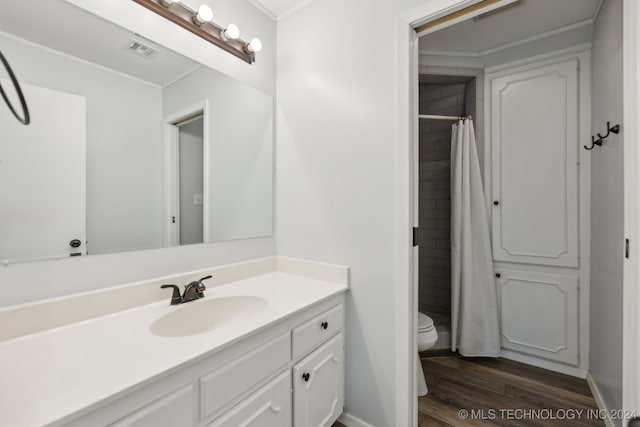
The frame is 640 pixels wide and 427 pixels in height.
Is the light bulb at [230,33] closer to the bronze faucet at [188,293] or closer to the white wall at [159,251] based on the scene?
Result: the white wall at [159,251]

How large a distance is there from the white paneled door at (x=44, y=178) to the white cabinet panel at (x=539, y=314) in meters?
2.61

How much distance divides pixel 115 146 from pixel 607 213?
239 cm

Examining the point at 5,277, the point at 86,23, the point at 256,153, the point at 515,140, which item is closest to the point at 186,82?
the point at 86,23

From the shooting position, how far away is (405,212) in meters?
1.27

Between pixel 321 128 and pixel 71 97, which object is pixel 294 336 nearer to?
pixel 321 128

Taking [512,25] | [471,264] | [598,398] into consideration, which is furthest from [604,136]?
[598,398]

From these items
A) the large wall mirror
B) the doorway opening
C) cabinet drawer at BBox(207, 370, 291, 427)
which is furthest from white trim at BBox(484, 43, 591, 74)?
cabinet drawer at BBox(207, 370, 291, 427)

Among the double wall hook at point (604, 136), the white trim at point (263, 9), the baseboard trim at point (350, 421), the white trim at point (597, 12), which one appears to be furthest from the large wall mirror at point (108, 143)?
the white trim at point (597, 12)

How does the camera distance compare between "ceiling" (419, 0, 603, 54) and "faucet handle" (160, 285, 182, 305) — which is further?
"ceiling" (419, 0, 603, 54)

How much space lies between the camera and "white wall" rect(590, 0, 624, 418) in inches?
51.1

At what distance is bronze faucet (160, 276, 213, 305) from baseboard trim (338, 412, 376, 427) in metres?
0.98

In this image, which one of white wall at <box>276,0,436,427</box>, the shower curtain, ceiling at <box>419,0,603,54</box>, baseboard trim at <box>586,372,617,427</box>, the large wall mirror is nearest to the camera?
the large wall mirror

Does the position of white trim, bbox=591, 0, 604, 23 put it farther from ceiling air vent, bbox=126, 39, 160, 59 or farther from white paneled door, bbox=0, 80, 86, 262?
white paneled door, bbox=0, 80, 86, 262

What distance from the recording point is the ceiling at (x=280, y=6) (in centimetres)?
162
